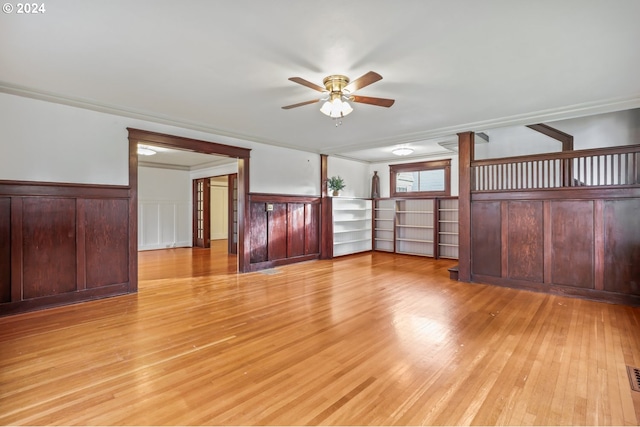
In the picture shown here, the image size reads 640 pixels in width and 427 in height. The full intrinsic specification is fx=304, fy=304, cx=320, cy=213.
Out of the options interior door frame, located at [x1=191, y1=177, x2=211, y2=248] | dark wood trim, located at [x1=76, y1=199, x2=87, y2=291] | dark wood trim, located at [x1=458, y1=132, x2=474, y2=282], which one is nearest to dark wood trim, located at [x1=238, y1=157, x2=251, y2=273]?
dark wood trim, located at [x1=76, y1=199, x2=87, y2=291]

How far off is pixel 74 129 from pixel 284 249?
4024 mm

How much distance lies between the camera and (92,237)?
4.07 m

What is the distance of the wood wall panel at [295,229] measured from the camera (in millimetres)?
6668

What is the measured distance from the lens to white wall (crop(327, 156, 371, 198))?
7.85m

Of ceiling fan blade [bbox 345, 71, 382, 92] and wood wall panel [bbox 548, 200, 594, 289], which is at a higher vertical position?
ceiling fan blade [bbox 345, 71, 382, 92]

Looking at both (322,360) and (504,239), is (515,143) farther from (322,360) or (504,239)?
(322,360)

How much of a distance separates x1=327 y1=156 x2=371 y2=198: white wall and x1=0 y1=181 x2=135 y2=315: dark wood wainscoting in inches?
188

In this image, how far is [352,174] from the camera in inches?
331

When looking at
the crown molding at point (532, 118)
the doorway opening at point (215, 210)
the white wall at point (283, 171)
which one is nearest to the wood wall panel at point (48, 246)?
the white wall at point (283, 171)

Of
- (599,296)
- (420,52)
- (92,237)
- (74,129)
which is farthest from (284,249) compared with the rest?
(599,296)

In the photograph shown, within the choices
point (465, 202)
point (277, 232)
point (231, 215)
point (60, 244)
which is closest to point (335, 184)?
point (277, 232)

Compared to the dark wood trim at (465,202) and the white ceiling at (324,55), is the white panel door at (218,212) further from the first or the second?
the dark wood trim at (465,202)

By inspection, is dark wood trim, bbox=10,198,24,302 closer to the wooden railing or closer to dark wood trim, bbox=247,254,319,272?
dark wood trim, bbox=247,254,319,272

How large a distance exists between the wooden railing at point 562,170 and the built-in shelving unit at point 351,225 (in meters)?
3.44
